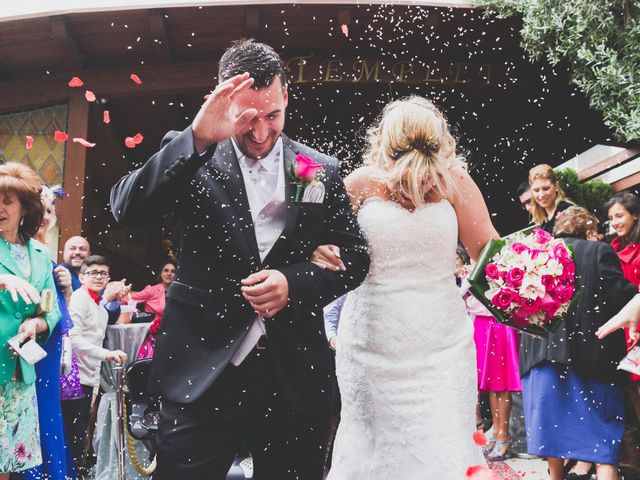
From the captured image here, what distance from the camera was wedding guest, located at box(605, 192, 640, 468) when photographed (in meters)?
5.45

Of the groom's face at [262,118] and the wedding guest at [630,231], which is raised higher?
the groom's face at [262,118]

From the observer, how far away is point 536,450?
494 cm

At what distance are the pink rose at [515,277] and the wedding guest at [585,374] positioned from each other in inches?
70.3

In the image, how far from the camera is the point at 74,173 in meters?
8.34

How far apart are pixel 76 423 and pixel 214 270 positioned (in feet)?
13.4

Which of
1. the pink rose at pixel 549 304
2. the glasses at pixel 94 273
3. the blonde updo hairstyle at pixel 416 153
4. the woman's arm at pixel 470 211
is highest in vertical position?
the blonde updo hairstyle at pixel 416 153

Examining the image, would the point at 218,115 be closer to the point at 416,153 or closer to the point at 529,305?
the point at 416,153

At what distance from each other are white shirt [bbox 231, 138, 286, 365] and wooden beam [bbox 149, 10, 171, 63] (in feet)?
20.2

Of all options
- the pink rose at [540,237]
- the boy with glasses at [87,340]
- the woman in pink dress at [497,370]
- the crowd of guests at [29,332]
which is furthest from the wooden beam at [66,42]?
the pink rose at [540,237]

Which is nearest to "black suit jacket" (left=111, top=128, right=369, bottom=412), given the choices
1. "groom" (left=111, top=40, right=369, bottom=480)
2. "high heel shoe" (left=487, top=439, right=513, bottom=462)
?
"groom" (left=111, top=40, right=369, bottom=480)

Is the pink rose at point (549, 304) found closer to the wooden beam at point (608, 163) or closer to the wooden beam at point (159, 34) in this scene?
the wooden beam at point (608, 163)

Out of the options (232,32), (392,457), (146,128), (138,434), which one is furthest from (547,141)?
(392,457)

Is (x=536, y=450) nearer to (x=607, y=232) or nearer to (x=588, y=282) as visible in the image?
(x=588, y=282)

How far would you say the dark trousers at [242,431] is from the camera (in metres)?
2.04
